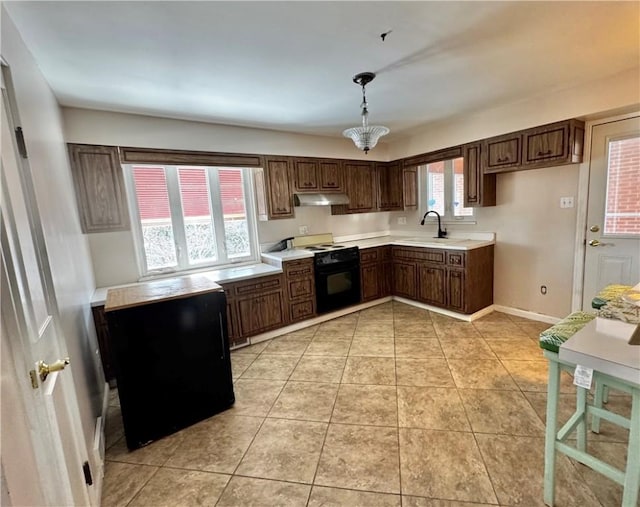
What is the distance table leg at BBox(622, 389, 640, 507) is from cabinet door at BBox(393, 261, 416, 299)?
3064 millimetres

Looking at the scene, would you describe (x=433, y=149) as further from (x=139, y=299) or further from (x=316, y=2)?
(x=139, y=299)

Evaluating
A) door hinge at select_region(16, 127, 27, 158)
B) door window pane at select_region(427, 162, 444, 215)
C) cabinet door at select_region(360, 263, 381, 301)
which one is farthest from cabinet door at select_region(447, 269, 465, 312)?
door hinge at select_region(16, 127, 27, 158)

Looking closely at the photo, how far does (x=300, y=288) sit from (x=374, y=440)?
2037 millimetres

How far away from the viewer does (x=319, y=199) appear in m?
4.06

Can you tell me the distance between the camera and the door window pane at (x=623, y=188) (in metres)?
2.78

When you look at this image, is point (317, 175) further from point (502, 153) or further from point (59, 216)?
point (59, 216)

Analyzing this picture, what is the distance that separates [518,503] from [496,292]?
2949 millimetres

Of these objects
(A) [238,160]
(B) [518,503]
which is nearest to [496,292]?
(B) [518,503]

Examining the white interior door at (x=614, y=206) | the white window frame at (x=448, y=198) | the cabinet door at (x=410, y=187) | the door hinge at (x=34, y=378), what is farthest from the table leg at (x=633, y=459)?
the cabinet door at (x=410, y=187)

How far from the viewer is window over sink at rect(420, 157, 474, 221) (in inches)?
163

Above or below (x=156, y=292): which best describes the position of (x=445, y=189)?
above

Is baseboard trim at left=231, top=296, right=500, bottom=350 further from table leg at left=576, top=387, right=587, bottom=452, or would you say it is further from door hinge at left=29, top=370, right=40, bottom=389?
door hinge at left=29, top=370, right=40, bottom=389

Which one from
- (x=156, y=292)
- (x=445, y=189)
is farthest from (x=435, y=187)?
Result: (x=156, y=292)

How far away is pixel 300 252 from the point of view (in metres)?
3.87
